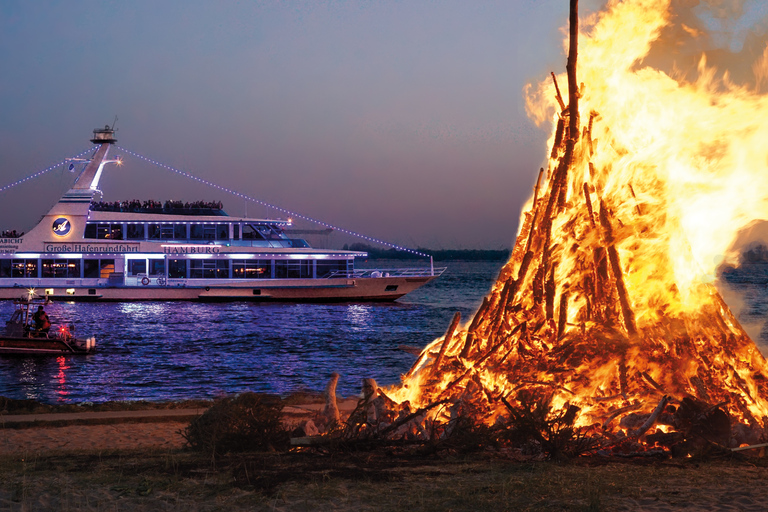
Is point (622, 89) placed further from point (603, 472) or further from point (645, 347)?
point (603, 472)

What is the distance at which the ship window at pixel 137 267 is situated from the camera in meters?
46.8

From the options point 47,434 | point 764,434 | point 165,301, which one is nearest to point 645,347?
point 764,434

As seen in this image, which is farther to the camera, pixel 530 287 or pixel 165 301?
pixel 165 301

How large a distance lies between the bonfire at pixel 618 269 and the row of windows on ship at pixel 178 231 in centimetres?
3853

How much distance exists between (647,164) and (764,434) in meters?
3.11

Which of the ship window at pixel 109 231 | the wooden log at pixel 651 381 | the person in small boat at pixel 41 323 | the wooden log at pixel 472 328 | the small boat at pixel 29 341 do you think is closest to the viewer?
the wooden log at pixel 651 381

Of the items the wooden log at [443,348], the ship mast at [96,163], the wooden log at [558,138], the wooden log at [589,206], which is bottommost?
the wooden log at [443,348]

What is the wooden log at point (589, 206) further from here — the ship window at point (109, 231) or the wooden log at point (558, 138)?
the ship window at point (109, 231)

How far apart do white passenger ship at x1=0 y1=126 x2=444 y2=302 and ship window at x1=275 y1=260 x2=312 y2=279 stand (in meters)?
0.06

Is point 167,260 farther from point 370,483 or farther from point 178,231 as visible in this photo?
point 370,483

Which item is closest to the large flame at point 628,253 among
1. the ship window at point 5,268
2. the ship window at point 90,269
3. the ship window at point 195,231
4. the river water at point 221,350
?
the river water at point 221,350

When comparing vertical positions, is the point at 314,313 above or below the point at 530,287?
below

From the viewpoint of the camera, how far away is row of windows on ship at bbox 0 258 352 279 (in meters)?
46.0

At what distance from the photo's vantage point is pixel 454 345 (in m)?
8.73
